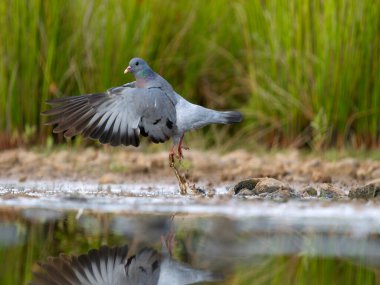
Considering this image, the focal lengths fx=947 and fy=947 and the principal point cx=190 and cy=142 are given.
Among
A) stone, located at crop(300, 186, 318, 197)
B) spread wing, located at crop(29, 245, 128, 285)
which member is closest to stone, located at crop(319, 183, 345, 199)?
stone, located at crop(300, 186, 318, 197)

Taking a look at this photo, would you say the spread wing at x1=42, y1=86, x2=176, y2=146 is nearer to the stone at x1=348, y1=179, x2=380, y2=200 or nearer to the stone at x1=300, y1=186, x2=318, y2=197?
the stone at x1=300, y1=186, x2=318, y2=197

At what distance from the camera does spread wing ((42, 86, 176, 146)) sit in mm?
5965

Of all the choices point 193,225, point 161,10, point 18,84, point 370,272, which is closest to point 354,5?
point 161,10

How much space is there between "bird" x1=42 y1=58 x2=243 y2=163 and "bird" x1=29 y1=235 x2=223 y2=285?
2.16 m

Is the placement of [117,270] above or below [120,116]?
below

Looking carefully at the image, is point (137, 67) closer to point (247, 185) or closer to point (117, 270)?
point (247, 185)

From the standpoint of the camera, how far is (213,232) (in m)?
4.35

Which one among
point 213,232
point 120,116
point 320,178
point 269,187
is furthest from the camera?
point 320,178

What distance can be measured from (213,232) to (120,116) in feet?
5.97

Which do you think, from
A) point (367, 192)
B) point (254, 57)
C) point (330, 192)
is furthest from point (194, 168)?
point (367, 192)

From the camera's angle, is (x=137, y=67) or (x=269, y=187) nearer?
(x=269, y=187)

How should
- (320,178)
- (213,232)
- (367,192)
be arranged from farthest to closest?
(320,178), (367,192), (213,232)

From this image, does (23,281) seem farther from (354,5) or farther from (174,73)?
(174,73)

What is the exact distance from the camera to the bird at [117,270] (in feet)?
10.9
